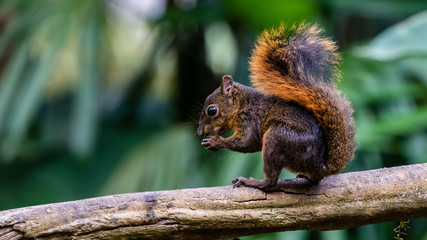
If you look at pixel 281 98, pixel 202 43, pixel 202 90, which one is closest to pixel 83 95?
pixel 202 90

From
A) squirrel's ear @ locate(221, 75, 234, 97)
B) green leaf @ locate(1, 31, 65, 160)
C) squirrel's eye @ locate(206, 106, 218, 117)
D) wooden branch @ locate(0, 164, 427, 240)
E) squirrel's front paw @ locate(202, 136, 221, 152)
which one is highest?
green leaf @ locate(1, 31, 65, 160)

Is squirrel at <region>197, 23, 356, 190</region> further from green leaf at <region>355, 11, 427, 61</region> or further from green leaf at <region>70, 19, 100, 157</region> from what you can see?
green leaf at <region>70, 19, 100, 157</region>

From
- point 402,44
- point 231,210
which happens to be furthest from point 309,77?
point 402,44

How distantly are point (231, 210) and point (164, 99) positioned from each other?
3047 millimetres

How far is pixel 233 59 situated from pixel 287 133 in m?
2.67

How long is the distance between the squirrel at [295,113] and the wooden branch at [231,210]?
8cm

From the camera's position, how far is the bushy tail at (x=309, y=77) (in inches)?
75.4

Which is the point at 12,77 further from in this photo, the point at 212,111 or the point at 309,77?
the point at 309,77

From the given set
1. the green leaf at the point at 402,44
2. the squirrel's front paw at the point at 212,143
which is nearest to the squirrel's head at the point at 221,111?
the squirrel's front paw at the point at 212,143

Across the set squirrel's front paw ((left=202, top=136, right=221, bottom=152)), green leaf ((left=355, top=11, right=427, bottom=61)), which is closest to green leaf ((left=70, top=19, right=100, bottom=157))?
squirrel's front paw ((left=202, top=136, right=221, bottom=152))

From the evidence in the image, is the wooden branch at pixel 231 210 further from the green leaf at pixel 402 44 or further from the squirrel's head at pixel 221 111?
the green leaf at pixel 402 44

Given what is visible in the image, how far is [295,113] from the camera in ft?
6.35

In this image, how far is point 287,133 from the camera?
1.88 metres

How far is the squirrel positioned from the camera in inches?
73.8
